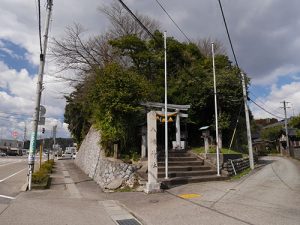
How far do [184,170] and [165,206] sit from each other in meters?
5.55

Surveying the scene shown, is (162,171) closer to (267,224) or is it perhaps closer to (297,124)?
(267,224)

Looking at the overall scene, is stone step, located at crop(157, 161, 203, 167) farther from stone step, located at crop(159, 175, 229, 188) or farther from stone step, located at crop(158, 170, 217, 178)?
stone step, located at crop(159, 175, 229, 188)

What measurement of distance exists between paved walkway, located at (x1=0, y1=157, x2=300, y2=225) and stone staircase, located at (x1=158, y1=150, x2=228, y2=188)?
1.94 feet

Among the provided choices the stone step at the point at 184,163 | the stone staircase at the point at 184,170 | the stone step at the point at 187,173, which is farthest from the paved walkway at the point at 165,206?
the stone step at the point at 184,163

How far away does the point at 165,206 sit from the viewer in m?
8.71

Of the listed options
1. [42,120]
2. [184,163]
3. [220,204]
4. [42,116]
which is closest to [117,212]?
[220,204]

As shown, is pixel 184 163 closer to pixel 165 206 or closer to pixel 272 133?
pixel 165 206

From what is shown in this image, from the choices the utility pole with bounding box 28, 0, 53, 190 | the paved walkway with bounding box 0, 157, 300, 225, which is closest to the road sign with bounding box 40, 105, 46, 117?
the utility pole with bounding box 28, 0, 53, 190

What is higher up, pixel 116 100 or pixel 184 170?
pixel 116 100

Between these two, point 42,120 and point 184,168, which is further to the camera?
point 184,168

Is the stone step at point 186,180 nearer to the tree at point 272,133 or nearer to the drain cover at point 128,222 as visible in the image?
the drain cover at point 128,222

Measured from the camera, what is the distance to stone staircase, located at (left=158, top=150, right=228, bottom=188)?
1253 cm

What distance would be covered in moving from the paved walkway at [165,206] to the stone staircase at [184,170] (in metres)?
0.59

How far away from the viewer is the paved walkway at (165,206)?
7.04 metres
